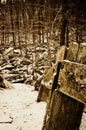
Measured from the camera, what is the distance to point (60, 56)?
6.09 feet

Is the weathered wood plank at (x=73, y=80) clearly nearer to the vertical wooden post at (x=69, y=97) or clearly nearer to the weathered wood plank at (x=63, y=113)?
the vertical wooden post at (x=69, y=97)

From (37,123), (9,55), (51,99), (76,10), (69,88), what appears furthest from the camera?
(9,55)

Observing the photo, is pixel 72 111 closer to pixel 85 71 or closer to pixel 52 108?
pixel 52 108

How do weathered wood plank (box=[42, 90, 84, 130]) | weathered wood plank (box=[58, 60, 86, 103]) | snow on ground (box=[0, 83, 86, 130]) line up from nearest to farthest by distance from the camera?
weathered wood plank (box=[58, 60, 86, 103]) → weathered wood plank (box=[42, 90, 84, 130]) → snow on ground (box=[0, 83, 86, 130])

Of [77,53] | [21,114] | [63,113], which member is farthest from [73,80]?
[21,114]

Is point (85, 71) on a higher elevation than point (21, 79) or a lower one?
higher

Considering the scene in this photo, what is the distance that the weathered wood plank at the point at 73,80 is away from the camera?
1.50m

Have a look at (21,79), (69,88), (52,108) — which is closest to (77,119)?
(52,108)

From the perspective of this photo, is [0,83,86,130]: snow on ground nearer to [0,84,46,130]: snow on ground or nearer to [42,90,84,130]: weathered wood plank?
[0,84,46,130]: snow on ground

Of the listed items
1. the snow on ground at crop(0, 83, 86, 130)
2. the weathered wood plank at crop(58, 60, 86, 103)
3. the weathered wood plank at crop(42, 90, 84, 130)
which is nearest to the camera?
the weathered wood plank at crop(58, 60, 86, 103)

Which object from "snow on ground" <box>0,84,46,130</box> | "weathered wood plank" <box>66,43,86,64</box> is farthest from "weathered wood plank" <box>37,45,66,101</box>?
"snow on ground" <box>0,84,46,130</box>

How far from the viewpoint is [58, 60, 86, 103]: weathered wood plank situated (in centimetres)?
150

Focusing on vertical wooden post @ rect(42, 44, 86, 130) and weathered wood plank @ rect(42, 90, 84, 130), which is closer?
vertical wooden post @ rect(42, 44, 86, 130)

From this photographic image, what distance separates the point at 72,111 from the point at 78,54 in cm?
49
